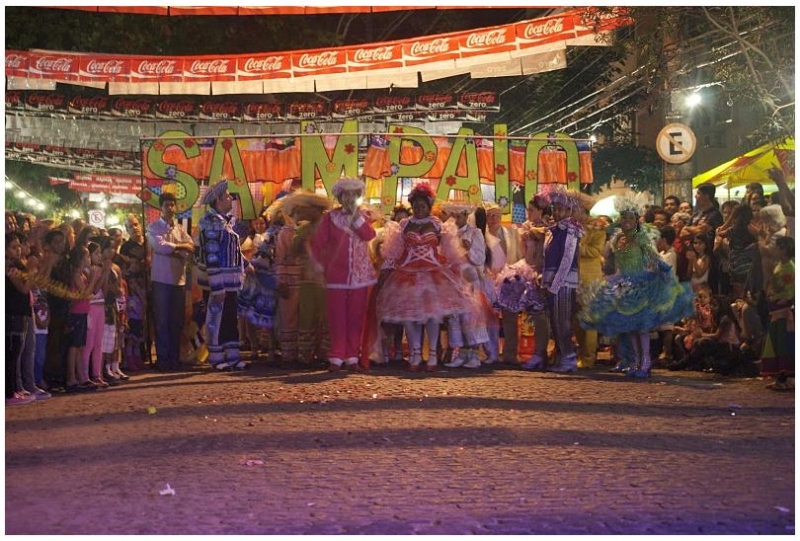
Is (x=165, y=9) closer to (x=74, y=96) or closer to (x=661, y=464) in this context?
(x=74, y=96)

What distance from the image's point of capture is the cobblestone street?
5398 millimetres

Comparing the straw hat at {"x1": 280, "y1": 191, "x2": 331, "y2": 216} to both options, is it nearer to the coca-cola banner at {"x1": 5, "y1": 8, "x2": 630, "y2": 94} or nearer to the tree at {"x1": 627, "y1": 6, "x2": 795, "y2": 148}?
the tree at {"x1": 627, "y1": 6, "x2": 795, "y2": 148}

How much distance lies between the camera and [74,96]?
2770 centimetres

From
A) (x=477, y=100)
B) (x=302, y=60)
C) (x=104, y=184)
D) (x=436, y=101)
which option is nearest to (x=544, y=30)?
(x=477, y=100)

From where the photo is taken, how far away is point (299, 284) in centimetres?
1256

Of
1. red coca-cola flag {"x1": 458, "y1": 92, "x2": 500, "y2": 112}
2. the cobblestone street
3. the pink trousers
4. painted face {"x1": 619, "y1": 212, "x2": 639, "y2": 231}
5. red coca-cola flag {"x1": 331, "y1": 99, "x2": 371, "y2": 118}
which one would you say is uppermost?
red coca-cola flag {"x1": 331, "y1": 99, "x2": 371, "y2": 118}

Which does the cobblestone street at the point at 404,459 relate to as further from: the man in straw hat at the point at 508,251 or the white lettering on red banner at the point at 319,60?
the white lettering on red banner at the point at 319,60

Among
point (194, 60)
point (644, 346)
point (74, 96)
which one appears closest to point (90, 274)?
point (644, 346)

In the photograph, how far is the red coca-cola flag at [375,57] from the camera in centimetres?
2336

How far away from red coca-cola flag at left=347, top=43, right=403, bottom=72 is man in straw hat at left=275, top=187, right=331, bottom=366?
36.9 ft

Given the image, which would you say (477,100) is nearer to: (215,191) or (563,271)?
(563,271)

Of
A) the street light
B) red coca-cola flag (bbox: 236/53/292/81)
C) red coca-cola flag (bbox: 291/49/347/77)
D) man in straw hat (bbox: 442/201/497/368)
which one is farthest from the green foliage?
man in straw hat (bbox: 442/201/497/368)

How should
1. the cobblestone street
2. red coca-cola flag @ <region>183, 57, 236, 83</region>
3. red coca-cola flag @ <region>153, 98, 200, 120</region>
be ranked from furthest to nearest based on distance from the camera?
red coca-cola flag @ <region>153, 98, 200, 120</region> < red coca-cola flag @ <region>183, 57, 236, 83</region> < the cobblestone street

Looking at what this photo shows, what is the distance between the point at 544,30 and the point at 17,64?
11326 mm
